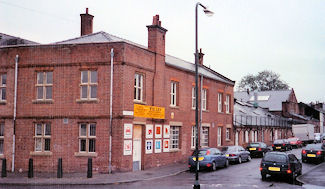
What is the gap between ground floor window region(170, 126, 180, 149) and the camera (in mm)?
29394

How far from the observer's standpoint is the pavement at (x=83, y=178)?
1936 cm

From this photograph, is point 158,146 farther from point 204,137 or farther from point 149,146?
point 204,137

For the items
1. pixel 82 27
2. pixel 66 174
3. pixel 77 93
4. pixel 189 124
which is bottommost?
pixel 66 174

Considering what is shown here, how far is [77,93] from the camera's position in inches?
953

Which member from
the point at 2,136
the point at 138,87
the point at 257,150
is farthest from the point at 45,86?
the point at 257,150

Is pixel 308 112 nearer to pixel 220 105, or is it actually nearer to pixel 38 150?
pixel 220 105

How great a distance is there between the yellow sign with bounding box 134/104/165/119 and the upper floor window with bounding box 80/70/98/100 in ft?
9.12

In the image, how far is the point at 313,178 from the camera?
2189 cm

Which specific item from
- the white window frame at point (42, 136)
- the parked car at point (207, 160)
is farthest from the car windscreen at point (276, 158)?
the white window frame at point (42, 136)

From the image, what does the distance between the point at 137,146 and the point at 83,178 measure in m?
4.88

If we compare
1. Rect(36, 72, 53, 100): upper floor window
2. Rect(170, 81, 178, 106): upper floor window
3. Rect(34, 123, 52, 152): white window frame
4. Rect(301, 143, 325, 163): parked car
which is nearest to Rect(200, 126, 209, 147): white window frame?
Rect(170, 81, 178, 106): upper floor window

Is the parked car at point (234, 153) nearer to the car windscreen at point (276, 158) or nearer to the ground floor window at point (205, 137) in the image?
the ground floor window at point (205, 137)

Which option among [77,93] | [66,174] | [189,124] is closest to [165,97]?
[189,124]

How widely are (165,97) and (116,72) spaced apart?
18.8ft
